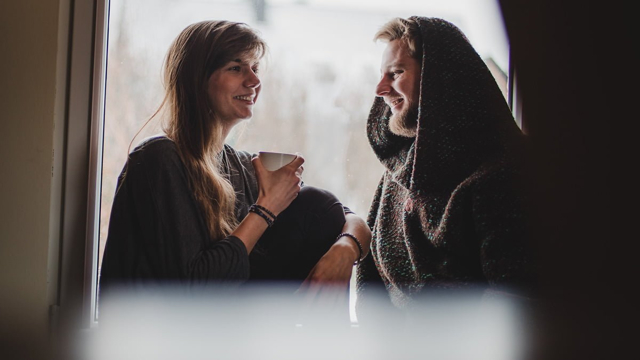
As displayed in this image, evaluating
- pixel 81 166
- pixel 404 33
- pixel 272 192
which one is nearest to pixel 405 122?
pixel 404 33

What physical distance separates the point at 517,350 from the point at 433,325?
140 millimetres

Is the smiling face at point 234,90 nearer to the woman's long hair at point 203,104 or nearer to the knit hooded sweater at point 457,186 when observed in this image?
the woman's long hair at point 203,104

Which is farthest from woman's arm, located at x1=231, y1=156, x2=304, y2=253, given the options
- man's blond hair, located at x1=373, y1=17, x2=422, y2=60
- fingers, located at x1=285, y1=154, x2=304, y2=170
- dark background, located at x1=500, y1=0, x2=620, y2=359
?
dark background, located at x1=500, y1=0, x2=620, y2=359

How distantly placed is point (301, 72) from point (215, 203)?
0.27m

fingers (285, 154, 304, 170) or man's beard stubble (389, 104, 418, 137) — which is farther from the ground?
man's beard stubble (389, 104, 418, 137)

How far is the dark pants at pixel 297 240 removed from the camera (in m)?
0.79

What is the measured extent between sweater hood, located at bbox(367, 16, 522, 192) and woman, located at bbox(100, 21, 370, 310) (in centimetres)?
17

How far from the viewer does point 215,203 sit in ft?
2.54

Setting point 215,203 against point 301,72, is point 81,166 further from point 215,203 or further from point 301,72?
point 301,72

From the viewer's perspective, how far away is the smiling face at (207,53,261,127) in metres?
0.80

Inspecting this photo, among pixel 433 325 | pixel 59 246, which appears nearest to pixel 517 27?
pixel 433 325

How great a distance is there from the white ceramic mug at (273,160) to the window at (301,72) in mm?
38

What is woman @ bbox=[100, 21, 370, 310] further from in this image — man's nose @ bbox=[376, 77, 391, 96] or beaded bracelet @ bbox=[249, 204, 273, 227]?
man's nose @ bbox=[376, 77, 391, 96]

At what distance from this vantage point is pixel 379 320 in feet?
2.82
